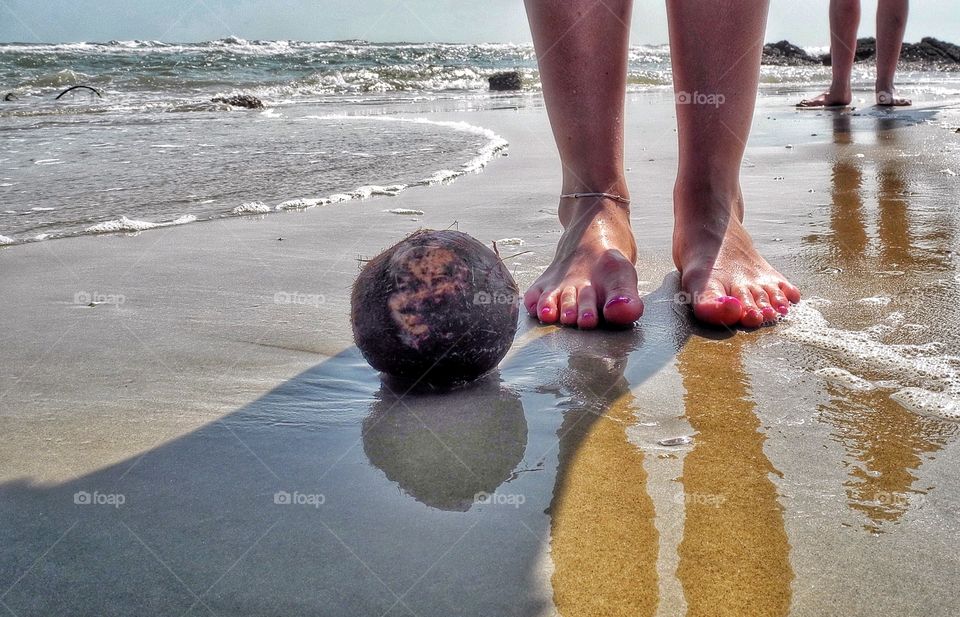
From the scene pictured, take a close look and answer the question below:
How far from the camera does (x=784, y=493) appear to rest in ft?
4.61

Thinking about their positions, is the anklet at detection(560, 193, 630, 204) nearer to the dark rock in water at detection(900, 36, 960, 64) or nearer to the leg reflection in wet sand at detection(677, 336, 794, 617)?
the leg reflection in wet sand at detection(677, 336, 794, 617)

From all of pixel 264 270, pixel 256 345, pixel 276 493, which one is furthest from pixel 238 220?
pixel 276 493

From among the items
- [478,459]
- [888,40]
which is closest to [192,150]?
[478,459]

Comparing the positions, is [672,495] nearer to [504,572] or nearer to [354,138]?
[504,572]

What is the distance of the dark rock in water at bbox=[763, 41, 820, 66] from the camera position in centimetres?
2665

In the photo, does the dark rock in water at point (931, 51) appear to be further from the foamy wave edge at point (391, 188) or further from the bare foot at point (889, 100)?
the foamy wave edge at point (391, 188)

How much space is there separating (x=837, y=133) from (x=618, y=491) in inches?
225

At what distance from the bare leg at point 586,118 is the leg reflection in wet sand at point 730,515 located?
0.85 m

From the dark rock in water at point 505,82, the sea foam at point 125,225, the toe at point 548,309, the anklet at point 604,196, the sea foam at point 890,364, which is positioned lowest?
the sea foam at point 890,364

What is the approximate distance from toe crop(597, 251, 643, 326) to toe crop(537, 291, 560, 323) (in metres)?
0.14

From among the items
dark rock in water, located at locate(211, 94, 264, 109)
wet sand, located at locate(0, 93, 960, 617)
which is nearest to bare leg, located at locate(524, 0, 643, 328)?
wet sand, located at locate(0, 93, 960, 617)

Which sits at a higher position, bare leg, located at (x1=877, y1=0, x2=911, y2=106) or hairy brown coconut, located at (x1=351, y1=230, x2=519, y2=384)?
bare leg, located at (x1=877, y1=0, x2=911, y2=106)

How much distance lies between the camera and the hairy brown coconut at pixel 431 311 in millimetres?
1857

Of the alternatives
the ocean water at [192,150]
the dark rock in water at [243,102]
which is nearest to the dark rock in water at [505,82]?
the ocean water at [192,150]
